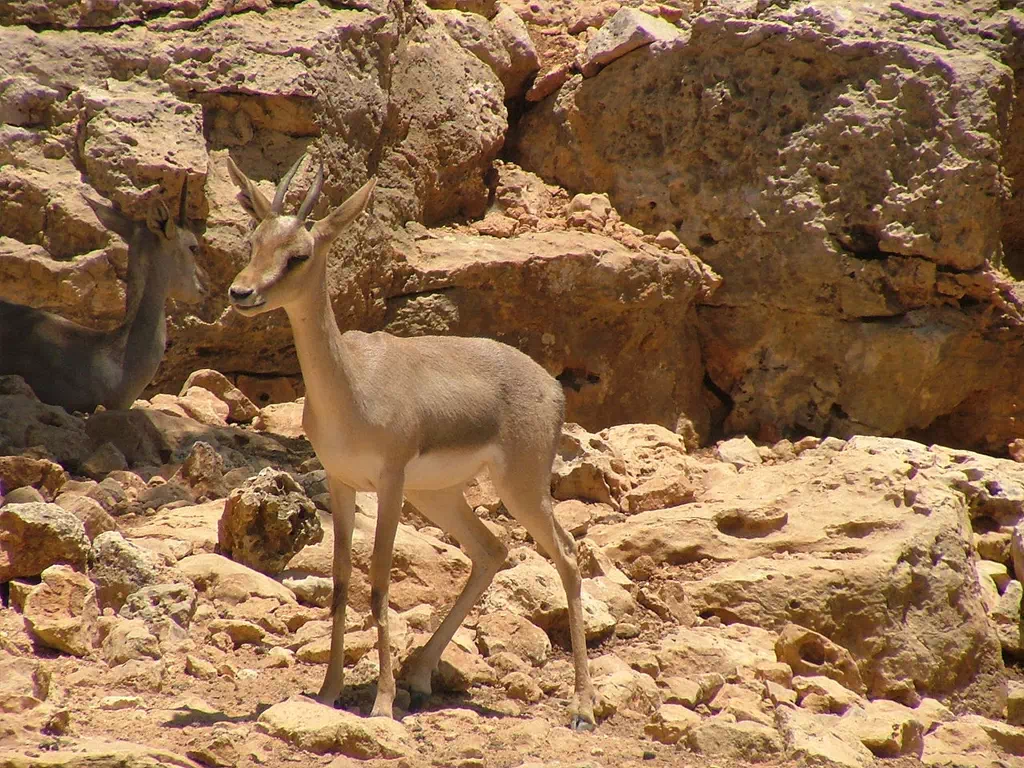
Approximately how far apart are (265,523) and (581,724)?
2078 mm

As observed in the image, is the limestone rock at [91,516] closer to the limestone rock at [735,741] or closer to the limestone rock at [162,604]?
the limestone rock at [162,604]

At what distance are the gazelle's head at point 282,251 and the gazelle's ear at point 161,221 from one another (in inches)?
170

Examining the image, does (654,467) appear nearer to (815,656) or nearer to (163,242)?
(815,656)

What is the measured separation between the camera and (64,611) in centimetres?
573

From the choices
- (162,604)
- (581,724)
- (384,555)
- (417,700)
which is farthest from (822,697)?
(162,604)

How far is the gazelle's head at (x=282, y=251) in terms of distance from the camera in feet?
17.5

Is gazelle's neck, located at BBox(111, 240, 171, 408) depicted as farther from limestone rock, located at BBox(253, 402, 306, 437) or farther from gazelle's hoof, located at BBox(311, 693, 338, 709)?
gazelle's hoof, located at BBox(311, 693, 338, 709)

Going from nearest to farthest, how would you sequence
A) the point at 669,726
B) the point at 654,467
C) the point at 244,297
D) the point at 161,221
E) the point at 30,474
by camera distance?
the point at 244,297 < the point at 669,726 < the point at 30,474 < the point at 654,467 < the point at 161,221

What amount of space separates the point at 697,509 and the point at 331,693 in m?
3.43

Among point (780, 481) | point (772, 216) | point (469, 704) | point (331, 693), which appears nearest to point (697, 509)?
point (780, 481)

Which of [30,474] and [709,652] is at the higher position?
[30,474]

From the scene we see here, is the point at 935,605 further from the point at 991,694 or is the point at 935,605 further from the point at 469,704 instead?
the point at 469,704

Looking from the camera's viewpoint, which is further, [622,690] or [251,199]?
[622,690]

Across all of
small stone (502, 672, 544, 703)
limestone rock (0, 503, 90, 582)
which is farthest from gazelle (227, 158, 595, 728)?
limestone rock (0, 503, 90, 582)
